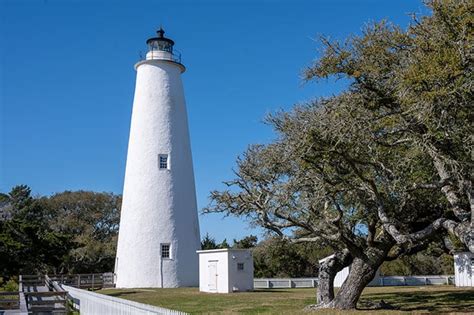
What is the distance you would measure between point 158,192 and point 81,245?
808 cm

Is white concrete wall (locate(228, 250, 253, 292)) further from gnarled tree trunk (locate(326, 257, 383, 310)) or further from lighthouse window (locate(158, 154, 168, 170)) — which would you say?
gnarled tree trunk (locate(326, 257, 383, 310))

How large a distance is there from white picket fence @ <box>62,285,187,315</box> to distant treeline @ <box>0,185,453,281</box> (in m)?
7.09

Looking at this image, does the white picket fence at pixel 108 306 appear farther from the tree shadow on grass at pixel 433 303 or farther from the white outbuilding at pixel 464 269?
the white outbuilding at pixel 464 269

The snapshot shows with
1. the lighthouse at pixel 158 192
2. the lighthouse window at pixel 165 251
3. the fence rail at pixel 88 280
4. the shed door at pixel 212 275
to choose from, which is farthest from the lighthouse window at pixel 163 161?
the fence rail at pixel 88 280

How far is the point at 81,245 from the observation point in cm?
3503

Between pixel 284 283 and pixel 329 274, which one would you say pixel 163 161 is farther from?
pixel 329 274

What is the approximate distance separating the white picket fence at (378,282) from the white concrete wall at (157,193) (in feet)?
16.0

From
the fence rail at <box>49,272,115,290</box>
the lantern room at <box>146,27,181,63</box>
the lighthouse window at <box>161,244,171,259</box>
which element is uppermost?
the lantern room at <box>146,27,181,63</box>

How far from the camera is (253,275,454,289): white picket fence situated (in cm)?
3353

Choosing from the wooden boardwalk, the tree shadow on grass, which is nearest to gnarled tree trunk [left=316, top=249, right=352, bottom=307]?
the tree shadow on grass

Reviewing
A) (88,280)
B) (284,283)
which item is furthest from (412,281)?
(88,280)

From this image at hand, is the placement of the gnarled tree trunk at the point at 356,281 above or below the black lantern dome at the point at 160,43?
below

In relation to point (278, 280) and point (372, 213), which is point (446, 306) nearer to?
point (372, 213)

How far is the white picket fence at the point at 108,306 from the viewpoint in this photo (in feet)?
27.3
